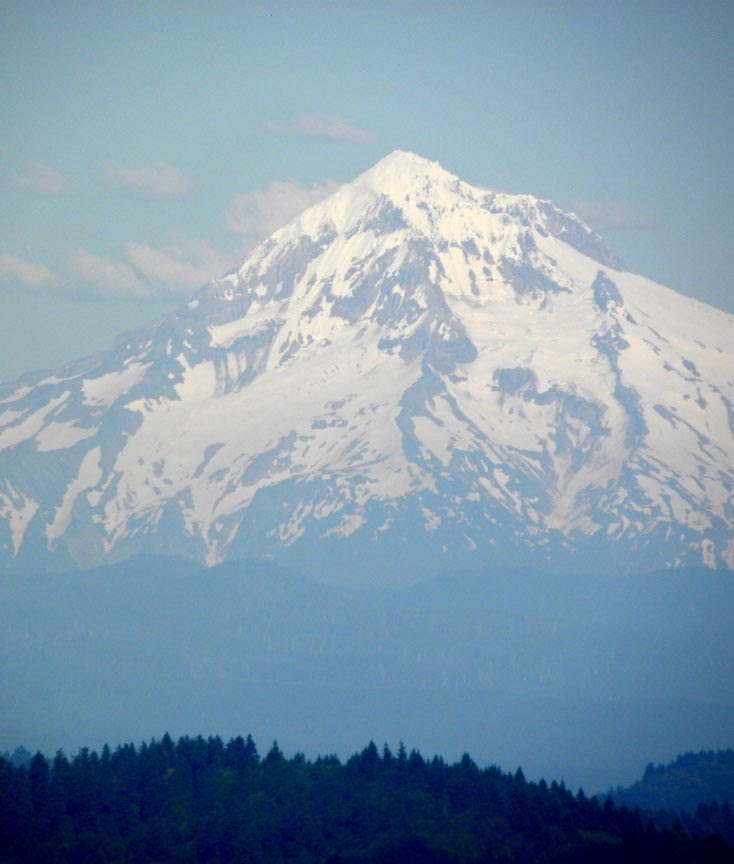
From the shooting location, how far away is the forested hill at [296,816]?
422 ft

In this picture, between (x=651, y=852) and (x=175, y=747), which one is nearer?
(x=651, y=852)

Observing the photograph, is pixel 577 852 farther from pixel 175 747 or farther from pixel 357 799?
pixel 175 747

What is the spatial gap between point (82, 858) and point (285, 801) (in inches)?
841

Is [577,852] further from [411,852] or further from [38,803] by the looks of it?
[38,803]

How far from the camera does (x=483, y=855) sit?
423 feet

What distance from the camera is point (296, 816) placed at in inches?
5448

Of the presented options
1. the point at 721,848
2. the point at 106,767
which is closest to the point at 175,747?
the point at 106,767

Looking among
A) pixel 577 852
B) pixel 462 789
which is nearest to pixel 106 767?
pixel 462 789

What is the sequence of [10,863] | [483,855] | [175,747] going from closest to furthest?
1. [10,863]
2. [483,855]
3. [175,747]

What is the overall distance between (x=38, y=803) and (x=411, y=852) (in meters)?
21.8

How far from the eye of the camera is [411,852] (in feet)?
427

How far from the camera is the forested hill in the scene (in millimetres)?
128500

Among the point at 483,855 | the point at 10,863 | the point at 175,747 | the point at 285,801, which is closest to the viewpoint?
the point at 10,863

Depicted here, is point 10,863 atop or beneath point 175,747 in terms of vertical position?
beneath
